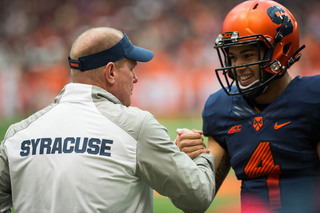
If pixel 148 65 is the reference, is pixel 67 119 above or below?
above

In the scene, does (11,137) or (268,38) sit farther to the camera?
(268,38)

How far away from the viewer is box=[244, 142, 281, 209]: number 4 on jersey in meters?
2.72

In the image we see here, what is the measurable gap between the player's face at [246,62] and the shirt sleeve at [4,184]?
1400 mm

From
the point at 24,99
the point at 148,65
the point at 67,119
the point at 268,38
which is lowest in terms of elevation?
the point at 24,99

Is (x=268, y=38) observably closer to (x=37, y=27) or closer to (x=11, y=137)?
(x=11, y=137)

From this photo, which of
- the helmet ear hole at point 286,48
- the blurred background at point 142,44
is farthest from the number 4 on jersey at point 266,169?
the blurred background at point 142,44

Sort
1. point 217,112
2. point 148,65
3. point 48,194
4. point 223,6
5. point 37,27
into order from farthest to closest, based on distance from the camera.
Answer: point 37,27, point 223,6, point 148,65, point 217,112, point 48,194

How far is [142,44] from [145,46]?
204 mm

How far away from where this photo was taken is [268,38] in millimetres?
2873

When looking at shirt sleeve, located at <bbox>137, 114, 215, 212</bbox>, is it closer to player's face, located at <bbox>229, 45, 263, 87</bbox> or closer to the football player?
the football player

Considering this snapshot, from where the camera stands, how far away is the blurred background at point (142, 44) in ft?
47.4

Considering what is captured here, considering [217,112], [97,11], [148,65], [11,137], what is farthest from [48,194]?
[97,11]

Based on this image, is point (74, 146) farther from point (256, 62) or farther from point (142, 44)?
point (142, 44)

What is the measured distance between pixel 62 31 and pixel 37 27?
3.35 ft
